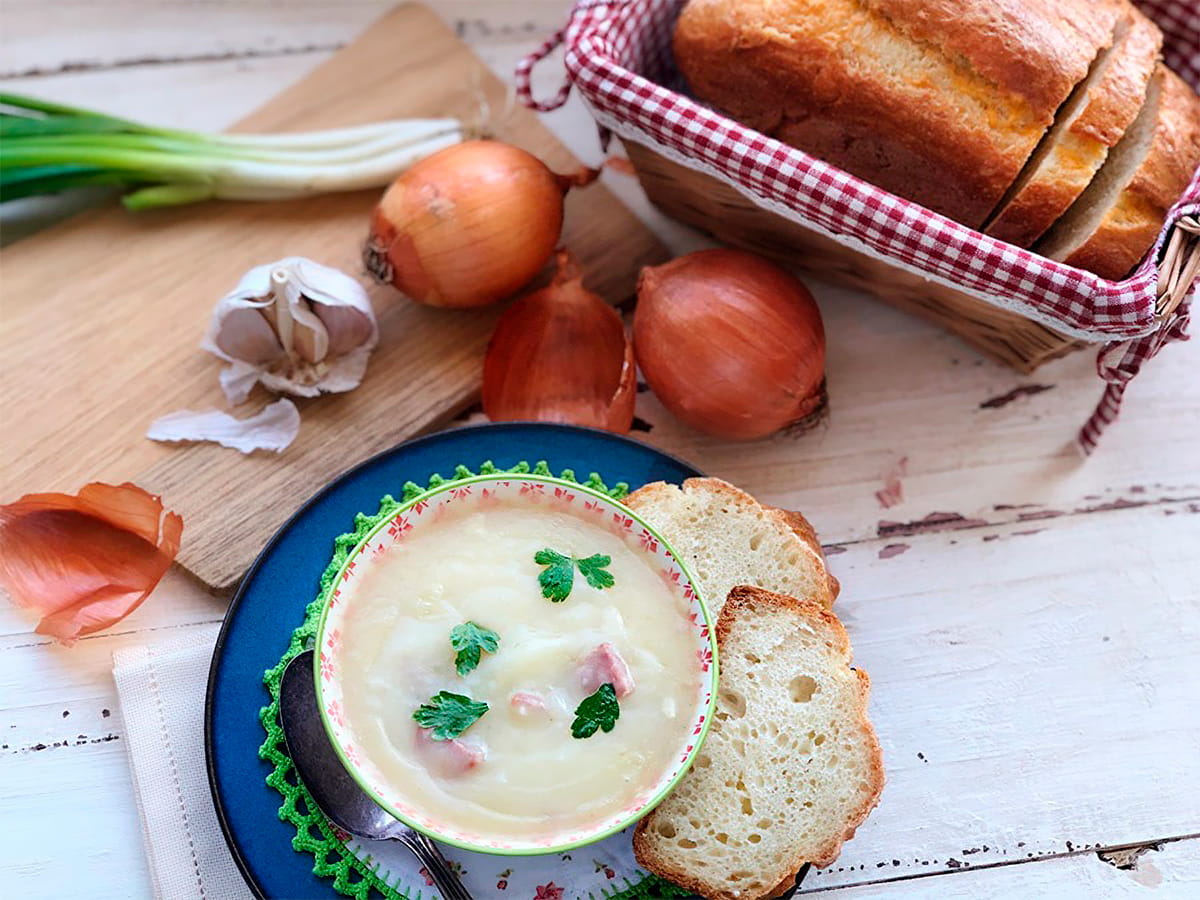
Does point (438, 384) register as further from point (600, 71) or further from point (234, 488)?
point (600, 71)

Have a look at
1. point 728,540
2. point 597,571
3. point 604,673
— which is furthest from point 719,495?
point 604,673

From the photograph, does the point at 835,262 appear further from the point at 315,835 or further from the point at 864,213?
the point at 315,835

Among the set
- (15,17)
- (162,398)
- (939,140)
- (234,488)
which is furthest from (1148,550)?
(15,17)

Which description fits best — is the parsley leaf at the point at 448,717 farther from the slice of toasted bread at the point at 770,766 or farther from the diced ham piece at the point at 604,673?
the slice of toasted bread at the point at 770,766

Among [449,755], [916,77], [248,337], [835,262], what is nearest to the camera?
[449,755]

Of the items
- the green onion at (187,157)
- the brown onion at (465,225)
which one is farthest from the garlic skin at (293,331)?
the green onion at (187,157)

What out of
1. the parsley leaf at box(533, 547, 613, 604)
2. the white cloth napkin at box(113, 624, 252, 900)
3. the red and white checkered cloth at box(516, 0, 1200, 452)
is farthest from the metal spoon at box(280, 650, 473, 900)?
the red and white checkered cloth at box(516, 0, 1200, 452)

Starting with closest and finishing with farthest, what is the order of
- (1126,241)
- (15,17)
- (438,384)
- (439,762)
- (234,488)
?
(439,762)
(1126,241)
(234,488)
(438,384)
(15,17)
